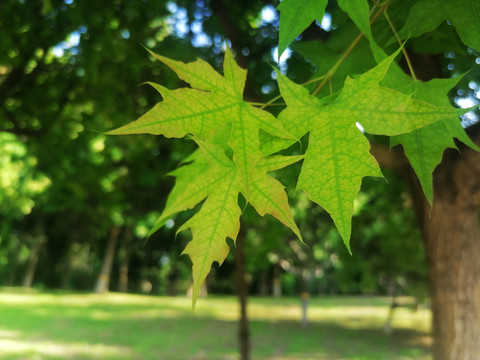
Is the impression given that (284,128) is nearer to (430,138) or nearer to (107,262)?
(430,138)

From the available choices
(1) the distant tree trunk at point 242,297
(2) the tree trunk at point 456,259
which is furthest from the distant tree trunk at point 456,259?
(1) the distant tree trunk at point 242,297

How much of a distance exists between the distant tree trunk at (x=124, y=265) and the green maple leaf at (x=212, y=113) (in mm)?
21667

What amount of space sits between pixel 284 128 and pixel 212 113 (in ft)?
0.31

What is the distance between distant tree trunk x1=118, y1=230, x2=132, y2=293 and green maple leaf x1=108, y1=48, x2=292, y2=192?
71.1 ft

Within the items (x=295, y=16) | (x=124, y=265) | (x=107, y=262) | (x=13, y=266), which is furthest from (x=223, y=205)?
(x=13, y=266)

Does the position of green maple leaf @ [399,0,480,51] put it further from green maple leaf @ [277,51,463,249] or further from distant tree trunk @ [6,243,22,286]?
distant tree trunk @ [6,243,22,286]

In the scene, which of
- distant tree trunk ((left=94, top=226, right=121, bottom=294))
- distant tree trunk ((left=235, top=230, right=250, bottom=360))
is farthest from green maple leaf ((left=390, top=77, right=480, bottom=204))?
distant tree trunk ((left=94, top=226, right=121, bottom=294))

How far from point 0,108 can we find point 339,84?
2722 millimetres

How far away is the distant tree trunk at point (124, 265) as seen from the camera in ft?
72.1

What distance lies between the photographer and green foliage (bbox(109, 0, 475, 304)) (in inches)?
22.0

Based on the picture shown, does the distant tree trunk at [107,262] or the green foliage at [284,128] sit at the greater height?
the distant tree trunk at [107,262]

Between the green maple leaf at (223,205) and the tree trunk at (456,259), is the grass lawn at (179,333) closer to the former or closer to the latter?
the tree trunk at (456,259)

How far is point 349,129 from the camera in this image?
0.56 m

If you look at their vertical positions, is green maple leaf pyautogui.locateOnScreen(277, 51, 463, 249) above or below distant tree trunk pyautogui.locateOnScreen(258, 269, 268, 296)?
below
